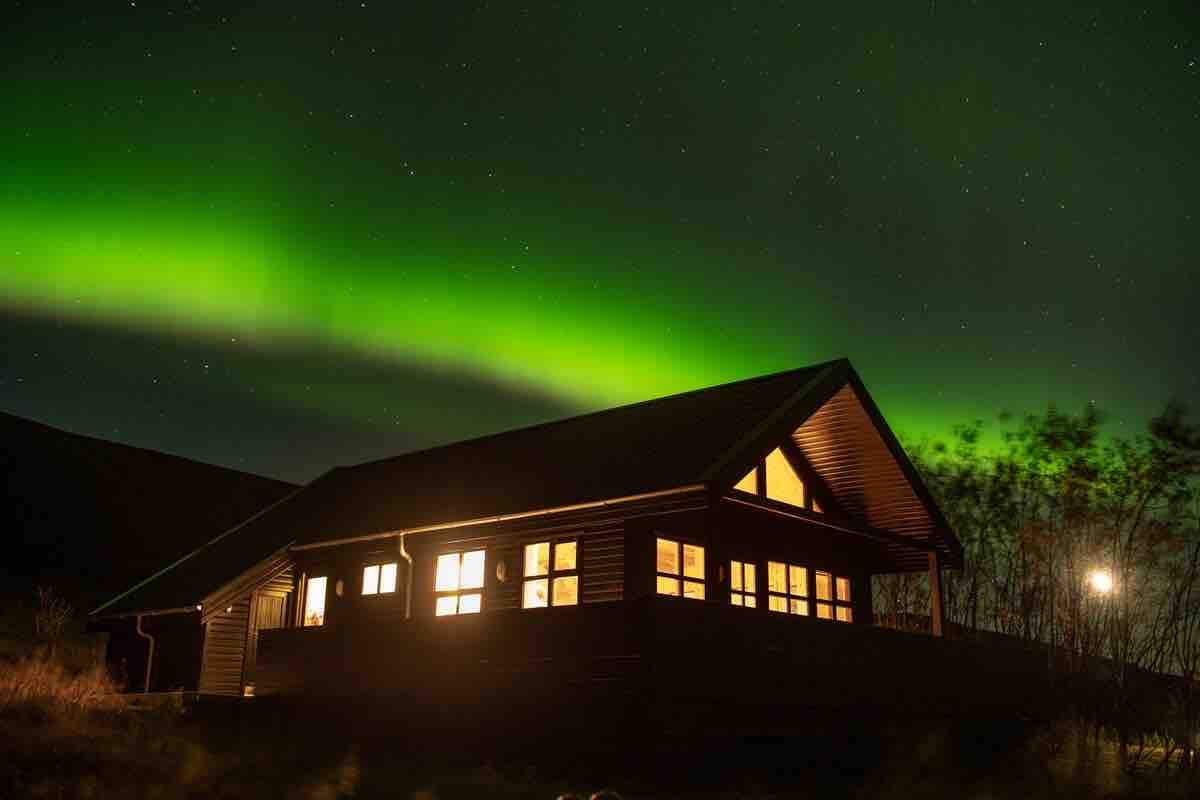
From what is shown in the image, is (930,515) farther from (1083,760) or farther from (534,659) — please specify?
(534,659)

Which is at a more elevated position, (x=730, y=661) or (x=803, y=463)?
(x=803, y=463)

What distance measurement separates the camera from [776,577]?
25.2 meters

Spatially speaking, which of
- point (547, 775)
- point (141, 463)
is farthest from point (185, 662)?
point (141, 463)

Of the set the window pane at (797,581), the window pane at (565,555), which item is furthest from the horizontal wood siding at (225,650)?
the window pane at (797,581)

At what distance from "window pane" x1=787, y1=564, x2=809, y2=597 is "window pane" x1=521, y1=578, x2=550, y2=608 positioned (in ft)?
19.8

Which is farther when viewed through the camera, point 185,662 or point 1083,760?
point 185,662

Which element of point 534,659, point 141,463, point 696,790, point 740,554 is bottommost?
point 696,790

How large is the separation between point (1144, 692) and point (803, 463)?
1274cm

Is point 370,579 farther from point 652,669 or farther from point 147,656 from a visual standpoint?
point 652,669

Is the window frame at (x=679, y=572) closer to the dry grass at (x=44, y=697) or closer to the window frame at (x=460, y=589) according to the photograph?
the window frame at (x=460, y=589)

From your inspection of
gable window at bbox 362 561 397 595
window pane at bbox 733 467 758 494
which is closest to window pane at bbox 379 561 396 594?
gable window at bbox 362 561 397 595

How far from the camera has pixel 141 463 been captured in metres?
64.1

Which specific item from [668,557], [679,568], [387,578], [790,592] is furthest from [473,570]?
[790,592]

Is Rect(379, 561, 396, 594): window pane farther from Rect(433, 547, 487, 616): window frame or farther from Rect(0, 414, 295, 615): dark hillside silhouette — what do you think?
Rect(0, 414, 295, 615): dark hillside silhouette
